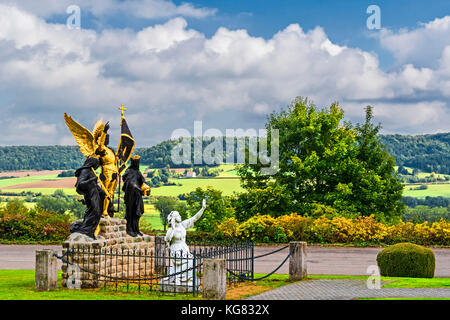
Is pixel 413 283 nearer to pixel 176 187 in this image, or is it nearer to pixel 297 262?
pixel 297 262

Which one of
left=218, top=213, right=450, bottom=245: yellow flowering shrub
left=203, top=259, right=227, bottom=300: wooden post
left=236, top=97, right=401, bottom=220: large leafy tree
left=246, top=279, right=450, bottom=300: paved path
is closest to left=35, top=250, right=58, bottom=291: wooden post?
left=203, top=259, right=227, bottom=300: wooden post

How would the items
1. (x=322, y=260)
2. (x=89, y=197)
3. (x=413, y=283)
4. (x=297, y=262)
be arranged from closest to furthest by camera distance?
(x=89, y=197) < (x=413, y=283) < (x=297, y=262) < (x=322, y=260)

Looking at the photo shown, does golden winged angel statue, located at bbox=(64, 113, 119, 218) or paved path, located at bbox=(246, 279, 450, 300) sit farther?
golden winged angel statue, located at bbox=(64, 113, 119, 218)

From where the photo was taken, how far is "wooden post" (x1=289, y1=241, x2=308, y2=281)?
57.0 feet

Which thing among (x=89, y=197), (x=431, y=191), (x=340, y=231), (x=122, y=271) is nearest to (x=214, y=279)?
(x=122, y=271)

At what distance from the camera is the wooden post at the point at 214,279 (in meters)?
12.9

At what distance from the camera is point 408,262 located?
17.5 meters

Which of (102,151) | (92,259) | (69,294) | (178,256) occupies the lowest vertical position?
(69,294)

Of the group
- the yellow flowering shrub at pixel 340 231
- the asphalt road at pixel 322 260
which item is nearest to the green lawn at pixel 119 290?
the asphalt road at pixel 322 260

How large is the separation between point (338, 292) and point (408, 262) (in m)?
4.41

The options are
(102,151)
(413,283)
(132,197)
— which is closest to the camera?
(413,283)

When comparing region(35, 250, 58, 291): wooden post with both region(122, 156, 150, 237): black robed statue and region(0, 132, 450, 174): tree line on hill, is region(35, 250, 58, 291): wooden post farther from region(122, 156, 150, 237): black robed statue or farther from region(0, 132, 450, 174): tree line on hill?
region(0, 132, 450, 174): tree line on hill

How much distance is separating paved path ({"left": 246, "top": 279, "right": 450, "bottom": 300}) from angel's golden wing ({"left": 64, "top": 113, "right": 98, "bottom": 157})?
→ 6514 mm

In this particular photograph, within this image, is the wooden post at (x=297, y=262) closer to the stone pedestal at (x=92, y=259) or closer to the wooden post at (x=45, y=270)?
the stone pedestal at (x=92, y=259)
